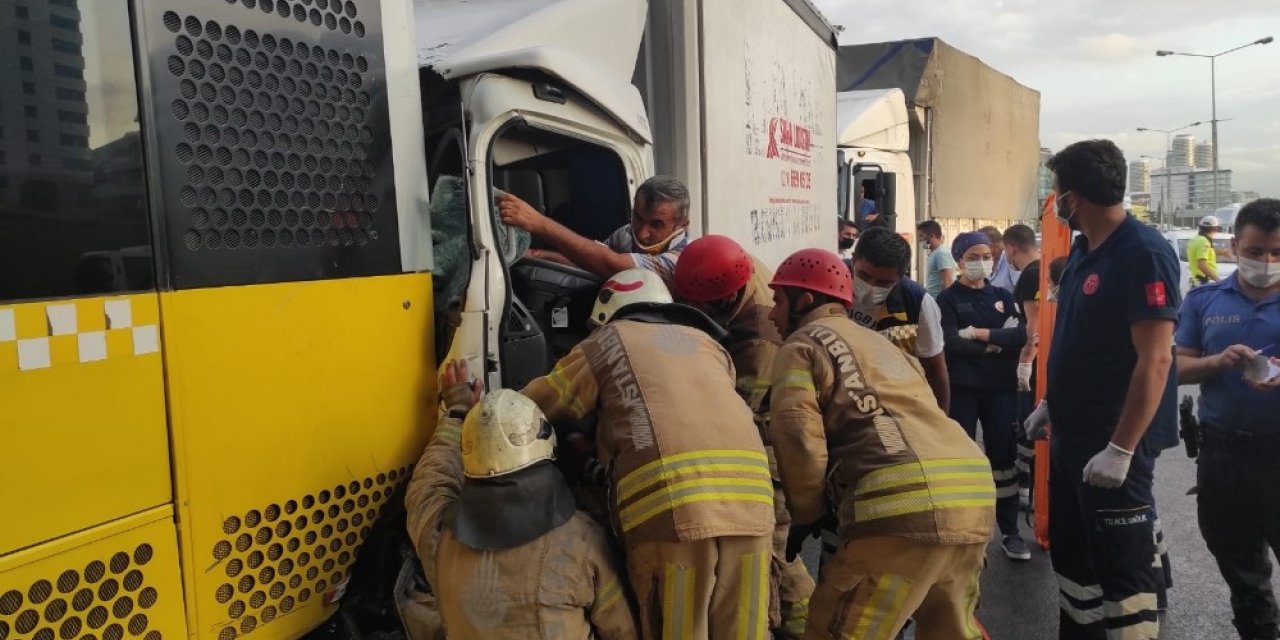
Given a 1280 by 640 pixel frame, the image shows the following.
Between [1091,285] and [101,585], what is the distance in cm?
295

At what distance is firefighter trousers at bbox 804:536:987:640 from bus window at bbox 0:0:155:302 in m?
1.93

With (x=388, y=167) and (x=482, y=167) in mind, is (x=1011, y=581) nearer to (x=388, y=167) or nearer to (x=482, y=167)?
(x=482, y=167)

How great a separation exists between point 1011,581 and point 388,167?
364 cm

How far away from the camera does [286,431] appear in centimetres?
187

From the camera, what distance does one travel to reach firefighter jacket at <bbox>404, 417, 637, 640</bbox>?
6.55ft

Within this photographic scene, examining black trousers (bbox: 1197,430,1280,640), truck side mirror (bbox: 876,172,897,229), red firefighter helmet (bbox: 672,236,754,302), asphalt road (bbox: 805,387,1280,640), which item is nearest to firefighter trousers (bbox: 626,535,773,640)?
red firefighter helmet (bbox: 672,236,754,302)

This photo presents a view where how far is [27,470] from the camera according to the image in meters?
1.42

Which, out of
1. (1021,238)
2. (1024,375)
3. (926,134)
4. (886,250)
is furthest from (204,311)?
(926,134)

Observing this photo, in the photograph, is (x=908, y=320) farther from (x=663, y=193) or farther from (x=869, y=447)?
(x=869, y=447)

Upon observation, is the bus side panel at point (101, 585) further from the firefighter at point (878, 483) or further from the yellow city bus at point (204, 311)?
the firefighter at point (878, 483)

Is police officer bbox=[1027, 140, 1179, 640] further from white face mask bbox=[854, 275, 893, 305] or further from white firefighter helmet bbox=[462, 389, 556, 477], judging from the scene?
white firefighter helmet bbox=[462, 389, 556, 477]

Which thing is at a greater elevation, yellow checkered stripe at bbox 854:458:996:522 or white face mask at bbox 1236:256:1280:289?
white face mask at bbox 1236:256:1280:289

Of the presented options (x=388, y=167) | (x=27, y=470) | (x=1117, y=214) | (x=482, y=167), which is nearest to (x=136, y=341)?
(x=27, y=470)

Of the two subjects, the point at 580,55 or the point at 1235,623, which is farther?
the point at 1235,623
